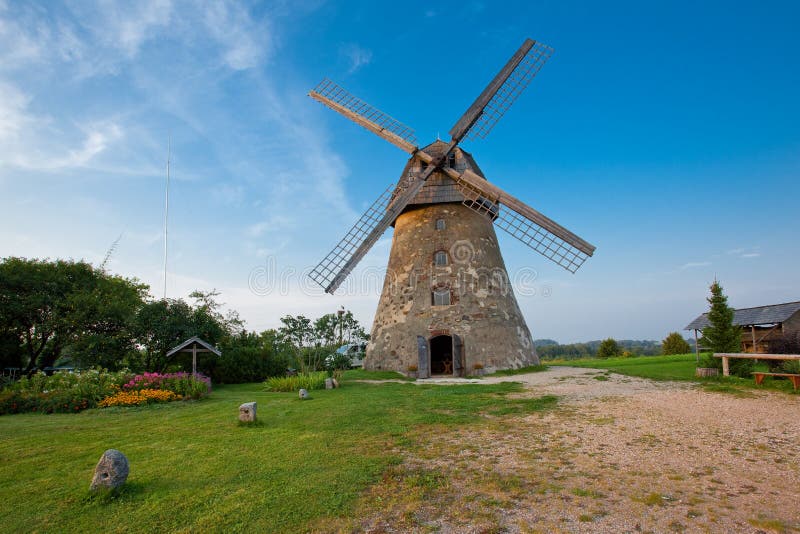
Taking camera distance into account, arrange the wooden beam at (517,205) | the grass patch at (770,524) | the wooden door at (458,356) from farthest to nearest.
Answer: the wooden door at (458,356) → the wooden beam at (517,205) → the grass patch at (770,524)

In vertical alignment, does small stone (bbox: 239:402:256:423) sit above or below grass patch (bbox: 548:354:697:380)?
above

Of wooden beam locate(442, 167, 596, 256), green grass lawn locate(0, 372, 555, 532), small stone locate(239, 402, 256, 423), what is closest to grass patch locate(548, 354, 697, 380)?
wooden beam locate(442, 167, 596, 256)

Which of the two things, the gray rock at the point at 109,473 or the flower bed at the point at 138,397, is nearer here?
the gray rock at the point at 109,473

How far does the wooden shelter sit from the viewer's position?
44.6 feet

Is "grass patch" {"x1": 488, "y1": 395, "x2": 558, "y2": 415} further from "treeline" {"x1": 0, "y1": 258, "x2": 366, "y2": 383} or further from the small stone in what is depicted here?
"treeline" {"x1": 0, "y1": 258, "x2": 366, "y2": 383}

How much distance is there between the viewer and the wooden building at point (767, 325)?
60.3 feet

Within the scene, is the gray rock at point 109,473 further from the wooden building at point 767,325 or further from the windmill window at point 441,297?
the wooden building at point 767,325

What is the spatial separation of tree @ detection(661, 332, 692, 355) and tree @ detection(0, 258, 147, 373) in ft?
125

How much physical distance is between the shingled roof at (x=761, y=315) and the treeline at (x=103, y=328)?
20.4m

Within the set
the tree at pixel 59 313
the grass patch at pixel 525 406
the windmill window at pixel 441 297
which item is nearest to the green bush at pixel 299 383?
the windmill window at pixel 441 297

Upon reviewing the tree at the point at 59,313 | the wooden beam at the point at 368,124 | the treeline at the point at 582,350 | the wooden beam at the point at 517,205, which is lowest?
the treeline at the point at 582,350

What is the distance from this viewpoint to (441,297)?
17.2 meters

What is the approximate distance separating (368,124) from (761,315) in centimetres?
2121

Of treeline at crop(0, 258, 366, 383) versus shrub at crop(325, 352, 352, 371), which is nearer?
treeline at crop(0, 258, 366, 383)
